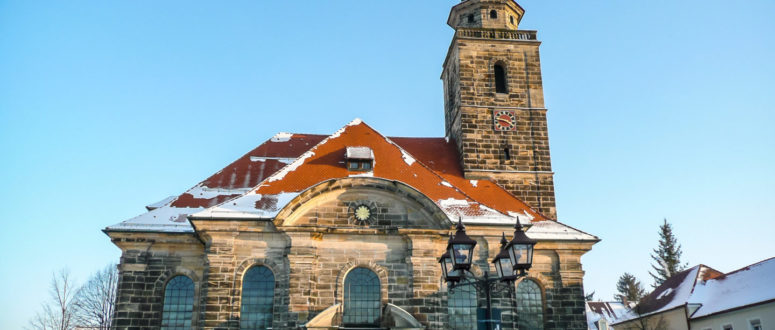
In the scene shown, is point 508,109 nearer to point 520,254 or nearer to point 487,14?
point 487,14

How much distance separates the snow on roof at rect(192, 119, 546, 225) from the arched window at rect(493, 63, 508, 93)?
17.7 feet

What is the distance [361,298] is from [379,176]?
4110 mm

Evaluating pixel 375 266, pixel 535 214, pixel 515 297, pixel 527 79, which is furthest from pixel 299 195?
pixel 527 79

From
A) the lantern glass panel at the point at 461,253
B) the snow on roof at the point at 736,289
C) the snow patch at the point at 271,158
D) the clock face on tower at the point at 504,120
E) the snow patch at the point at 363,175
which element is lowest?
the lantern glass panel at the point at 461,253

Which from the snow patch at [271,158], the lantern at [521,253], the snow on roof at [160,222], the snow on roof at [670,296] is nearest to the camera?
the lantern at [521,253]

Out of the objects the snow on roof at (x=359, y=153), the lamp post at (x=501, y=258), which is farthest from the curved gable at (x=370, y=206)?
the lamp post at (x=501, y=258)

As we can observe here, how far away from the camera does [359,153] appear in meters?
21.1

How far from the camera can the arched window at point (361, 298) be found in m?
18.3

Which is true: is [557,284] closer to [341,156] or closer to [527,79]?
[341,156]

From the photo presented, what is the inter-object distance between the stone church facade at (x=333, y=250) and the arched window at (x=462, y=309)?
0.04 meters

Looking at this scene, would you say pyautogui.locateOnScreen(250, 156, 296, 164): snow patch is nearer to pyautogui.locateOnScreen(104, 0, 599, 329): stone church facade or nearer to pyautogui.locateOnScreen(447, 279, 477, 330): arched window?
pyautogui.locateOnScreen(104, 0, 599, 329): stone church facade

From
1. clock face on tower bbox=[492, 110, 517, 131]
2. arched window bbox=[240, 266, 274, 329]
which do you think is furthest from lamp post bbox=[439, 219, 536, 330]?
clock face on tower bbox=[492, 110, 517, 131]

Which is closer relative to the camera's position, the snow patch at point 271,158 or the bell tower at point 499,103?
the snow patch at point 271,158

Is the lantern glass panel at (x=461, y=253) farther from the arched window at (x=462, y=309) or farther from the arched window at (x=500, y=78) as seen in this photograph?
the arched window at (x=500, y=78)
